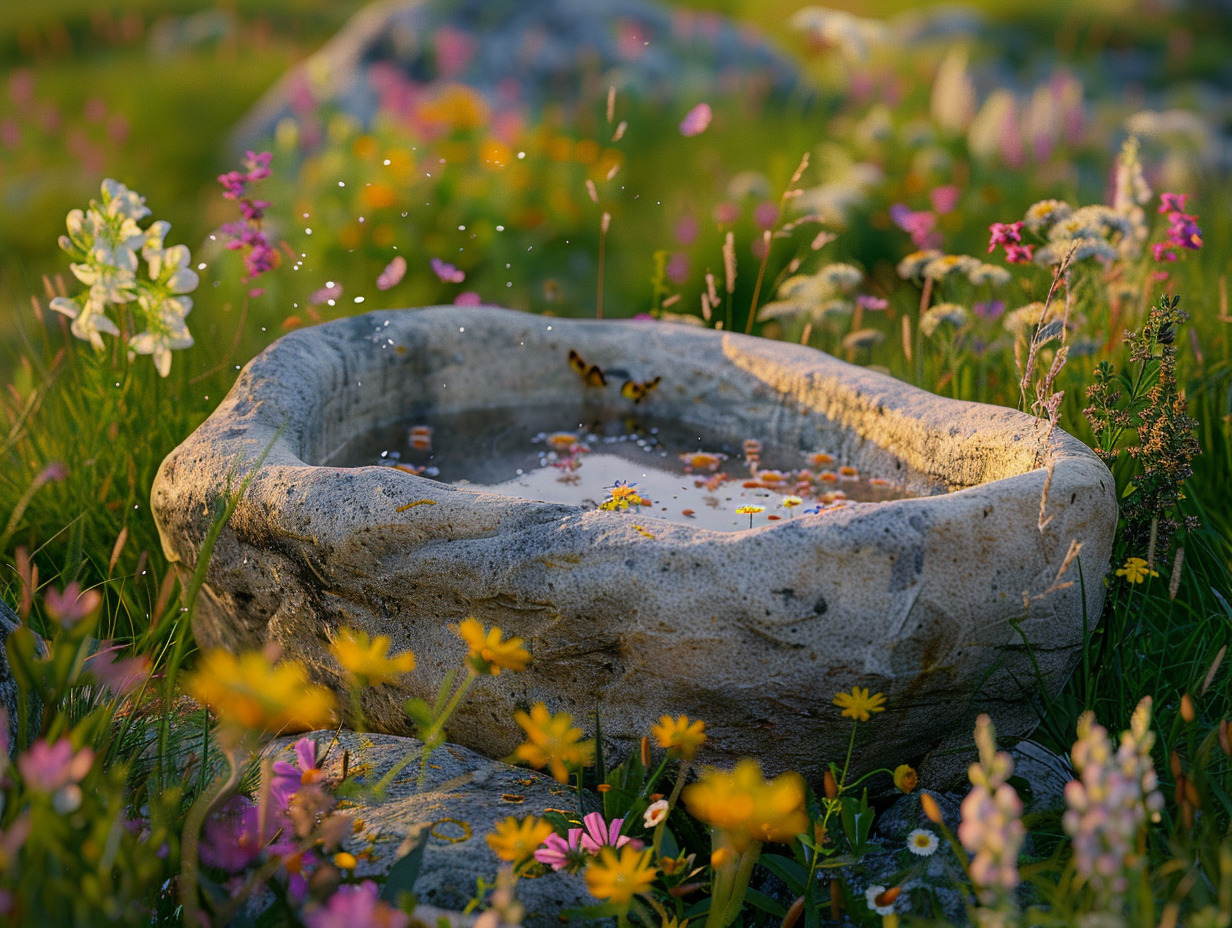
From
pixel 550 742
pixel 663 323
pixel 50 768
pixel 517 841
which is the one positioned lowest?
pixel 663 323

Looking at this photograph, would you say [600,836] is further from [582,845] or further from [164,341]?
[164,341]

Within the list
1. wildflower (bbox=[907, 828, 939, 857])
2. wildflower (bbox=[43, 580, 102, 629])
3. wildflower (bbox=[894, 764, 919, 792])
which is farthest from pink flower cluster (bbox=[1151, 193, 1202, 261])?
wildflower (bbox=[43, 580, 102, 629])

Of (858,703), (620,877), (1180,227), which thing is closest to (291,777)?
(620,877)

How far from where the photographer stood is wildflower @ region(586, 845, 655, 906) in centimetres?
142

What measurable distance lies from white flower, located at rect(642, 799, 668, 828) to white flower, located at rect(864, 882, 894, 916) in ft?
1.32

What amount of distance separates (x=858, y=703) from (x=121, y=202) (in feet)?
7.10

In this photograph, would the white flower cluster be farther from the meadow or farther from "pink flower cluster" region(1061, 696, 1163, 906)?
"pink flower cluster" region(1061, 696, 1163, 906)

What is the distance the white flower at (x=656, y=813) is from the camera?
1719 mm

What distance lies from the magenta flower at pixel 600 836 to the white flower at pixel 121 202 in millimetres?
1916

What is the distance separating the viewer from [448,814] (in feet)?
6.40

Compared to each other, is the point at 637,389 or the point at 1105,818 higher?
the point at 1105,818

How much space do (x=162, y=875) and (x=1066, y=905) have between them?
51.7 inches

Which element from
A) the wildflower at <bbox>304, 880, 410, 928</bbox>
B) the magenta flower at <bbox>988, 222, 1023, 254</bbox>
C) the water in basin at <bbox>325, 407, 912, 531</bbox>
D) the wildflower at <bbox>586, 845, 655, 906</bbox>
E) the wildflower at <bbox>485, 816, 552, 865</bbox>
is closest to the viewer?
the wildflower at <bbox>304, 880, 410, 928</bbox>

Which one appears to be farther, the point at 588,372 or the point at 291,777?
the point at 588,372
